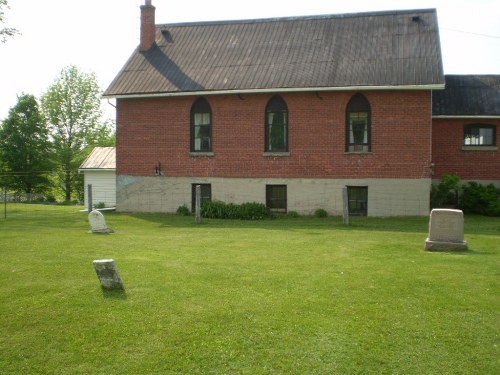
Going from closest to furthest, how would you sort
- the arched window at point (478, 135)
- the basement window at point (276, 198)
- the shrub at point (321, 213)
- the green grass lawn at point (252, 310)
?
the green grass lawn at point (252, 310) → the shrub at point (321, 213) → the basement window at point (276, 198) → the arched window at point (478, 135)

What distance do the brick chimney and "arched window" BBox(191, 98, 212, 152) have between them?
4.83 meters

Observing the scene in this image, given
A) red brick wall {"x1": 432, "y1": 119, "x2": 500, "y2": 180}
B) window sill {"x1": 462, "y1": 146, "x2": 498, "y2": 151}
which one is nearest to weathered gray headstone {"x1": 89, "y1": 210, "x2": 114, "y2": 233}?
red brick wall {"x1": 432, "y1": 119, "x2": 500, "y2": 180}

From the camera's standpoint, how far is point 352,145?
23562 millimetres

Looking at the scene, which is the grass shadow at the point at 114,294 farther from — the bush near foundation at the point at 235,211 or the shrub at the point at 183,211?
the shrub at the point at 183,211

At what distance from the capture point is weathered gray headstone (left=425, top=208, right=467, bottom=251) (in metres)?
13.4

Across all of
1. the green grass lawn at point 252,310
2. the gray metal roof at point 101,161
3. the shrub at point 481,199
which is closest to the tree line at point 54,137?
the gray metal roof at point 101,161

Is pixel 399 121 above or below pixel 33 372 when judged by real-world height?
above

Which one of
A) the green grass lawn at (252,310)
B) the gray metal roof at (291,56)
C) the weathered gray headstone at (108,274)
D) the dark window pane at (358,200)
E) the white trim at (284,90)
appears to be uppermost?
the gray metal roof at (291,56)

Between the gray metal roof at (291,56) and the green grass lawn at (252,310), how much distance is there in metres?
10.7

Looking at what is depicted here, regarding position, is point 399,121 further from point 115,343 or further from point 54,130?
point 54,130

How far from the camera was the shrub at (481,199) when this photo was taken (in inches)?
928

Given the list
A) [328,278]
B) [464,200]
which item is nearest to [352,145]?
[464,200]

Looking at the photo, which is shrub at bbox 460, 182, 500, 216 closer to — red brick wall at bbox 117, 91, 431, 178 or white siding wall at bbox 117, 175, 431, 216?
white siding wall at bbox 117, 175, 431, 216

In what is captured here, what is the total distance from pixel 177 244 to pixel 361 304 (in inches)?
280
